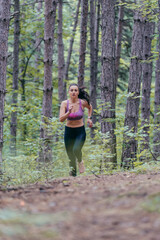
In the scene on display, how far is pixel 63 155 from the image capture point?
9.16 m

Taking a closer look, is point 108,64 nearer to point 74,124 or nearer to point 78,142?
point 74,124

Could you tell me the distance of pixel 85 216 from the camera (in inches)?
94.3

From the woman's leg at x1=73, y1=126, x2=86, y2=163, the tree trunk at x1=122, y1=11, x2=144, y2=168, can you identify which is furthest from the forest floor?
the tree trunk at x1=122, y1=11, x2=144, y2=168

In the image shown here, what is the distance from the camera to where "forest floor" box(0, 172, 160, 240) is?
204cm

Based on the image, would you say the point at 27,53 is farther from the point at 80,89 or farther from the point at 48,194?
the point at 48,194

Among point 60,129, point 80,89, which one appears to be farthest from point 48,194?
point 60,129

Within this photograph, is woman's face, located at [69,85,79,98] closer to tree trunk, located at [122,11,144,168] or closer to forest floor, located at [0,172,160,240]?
tree trunk, located at [122,11,144,168]

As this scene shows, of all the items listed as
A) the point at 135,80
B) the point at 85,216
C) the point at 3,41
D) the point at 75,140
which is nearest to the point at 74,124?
the point at 75,140

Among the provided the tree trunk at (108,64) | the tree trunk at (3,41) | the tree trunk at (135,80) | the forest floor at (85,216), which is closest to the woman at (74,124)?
the tree trunk at (108,64)

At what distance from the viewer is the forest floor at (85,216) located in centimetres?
204

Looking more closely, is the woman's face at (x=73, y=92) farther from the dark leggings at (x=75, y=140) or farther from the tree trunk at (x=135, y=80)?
the tree trunk at (x=135, y=80)

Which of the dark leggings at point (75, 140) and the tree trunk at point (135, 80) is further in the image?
the tree trunk at point (135, 80)

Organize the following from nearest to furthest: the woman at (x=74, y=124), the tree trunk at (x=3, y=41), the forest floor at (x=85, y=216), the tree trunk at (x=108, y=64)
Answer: the forest floor at (x=85, y=216) < the tree trunk at (x=3, y=41) < the woman at (x=74, y=124) < the tree trunk at (x=108, y=64)

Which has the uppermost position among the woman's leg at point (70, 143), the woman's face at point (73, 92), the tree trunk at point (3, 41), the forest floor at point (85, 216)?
the tree trunk at point (3, 41)
